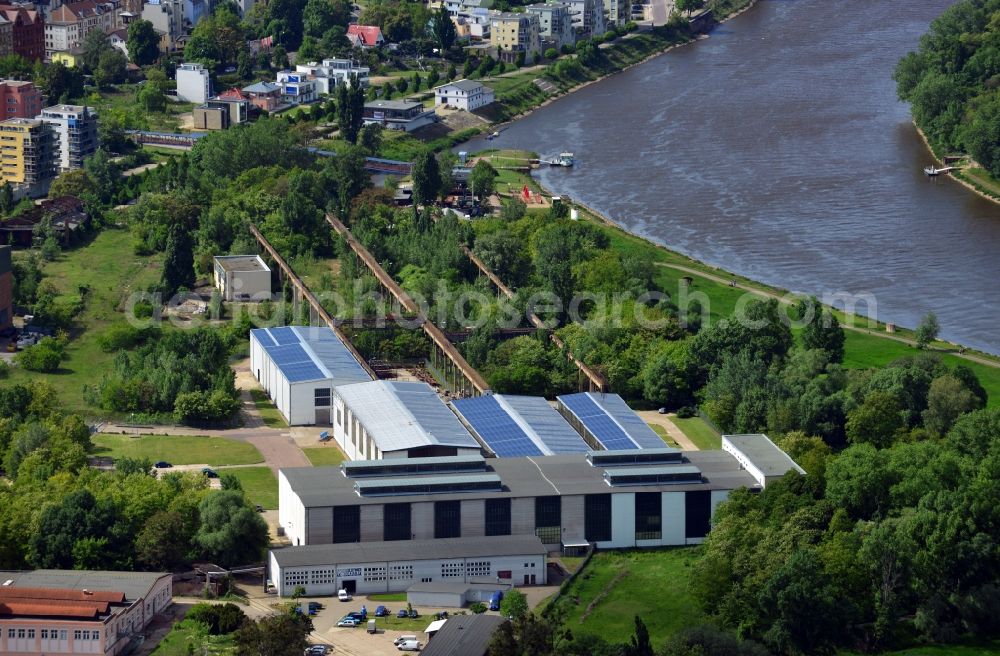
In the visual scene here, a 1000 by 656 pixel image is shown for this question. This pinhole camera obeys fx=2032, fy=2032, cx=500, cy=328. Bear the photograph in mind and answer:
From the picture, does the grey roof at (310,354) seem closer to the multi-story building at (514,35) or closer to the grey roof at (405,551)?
the grey roof at (405,551)

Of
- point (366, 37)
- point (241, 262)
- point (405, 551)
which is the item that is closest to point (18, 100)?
point (241, 262)

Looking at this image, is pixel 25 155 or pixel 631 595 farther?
pixel 25 155

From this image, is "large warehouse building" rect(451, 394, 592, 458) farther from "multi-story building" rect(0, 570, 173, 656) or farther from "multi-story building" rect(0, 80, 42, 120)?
"multi-story building" rect(0, 80, 42, 120)

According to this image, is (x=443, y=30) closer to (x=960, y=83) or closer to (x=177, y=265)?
(x=960, y=83)

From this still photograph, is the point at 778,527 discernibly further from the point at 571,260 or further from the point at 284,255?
the point at 284,255

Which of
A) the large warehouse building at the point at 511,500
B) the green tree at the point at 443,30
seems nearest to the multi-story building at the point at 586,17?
the green tree at the point at 443,30

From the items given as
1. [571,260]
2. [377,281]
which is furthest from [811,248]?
[377,281]
